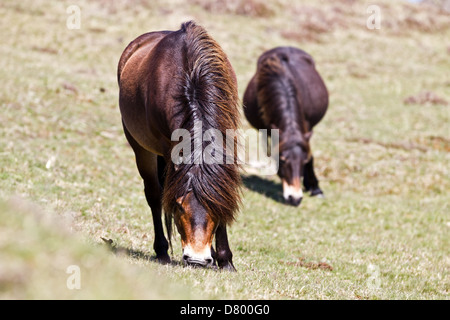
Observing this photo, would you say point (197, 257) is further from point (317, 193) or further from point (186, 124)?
point (317, 193)

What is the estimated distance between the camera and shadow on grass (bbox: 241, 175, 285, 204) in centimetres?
1261

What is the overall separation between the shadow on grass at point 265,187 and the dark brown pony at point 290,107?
73 centimetres

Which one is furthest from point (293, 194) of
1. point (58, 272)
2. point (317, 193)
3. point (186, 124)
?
point (58, 272)

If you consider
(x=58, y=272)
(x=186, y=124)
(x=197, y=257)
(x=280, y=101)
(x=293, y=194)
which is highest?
(x=186, y=124)

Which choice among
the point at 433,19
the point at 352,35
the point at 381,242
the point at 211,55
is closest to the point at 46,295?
the point at 211,55

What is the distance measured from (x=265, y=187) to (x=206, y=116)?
8.23m

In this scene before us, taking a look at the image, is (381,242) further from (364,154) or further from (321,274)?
(364,154)

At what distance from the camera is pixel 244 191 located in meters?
12.2

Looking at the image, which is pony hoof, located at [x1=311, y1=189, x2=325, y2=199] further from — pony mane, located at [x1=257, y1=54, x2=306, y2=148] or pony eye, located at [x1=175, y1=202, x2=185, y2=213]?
A: pony eye, located at [x1=175, y1=202, x2=185, y2=213]

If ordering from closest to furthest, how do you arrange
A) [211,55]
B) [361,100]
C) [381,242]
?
[211,55] → [381,242] → [361,100]

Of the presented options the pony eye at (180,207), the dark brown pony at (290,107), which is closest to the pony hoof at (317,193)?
the dark brown pony at (290,107)

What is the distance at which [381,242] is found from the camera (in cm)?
966

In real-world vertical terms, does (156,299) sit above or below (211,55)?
below

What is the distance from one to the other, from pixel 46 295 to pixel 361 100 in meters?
22.6
